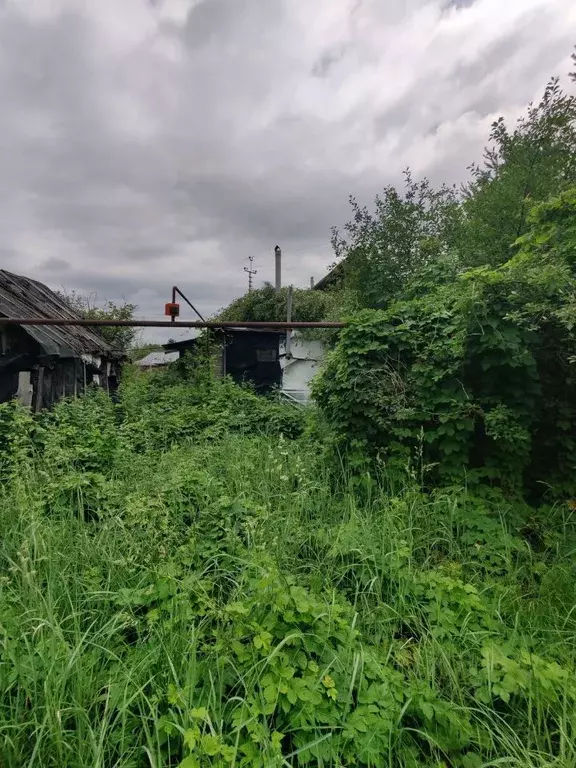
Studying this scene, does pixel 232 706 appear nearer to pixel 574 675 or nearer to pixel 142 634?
pixel 142 634

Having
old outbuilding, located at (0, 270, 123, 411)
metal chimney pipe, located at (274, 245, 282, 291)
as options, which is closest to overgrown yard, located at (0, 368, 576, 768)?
old outbuilding, located at (0, 270, 123, 411)

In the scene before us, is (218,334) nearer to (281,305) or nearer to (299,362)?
(299,362)

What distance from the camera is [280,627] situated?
5.42 feet

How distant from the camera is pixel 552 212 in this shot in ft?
9.91

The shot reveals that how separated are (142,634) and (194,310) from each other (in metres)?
8.21

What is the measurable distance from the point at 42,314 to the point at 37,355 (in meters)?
2.07

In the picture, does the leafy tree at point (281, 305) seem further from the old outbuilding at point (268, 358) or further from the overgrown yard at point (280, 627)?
the overgrown yard at point (280, 627)

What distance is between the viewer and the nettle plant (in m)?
3.07

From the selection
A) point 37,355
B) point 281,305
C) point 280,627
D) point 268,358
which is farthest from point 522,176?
point 281,305

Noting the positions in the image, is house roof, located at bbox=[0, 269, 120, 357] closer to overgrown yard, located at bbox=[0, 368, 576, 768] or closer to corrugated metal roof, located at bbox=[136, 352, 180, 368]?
overgrown yard, located at bbox=[0, 368, 576, 768]

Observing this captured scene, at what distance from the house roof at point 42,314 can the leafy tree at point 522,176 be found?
6.73m

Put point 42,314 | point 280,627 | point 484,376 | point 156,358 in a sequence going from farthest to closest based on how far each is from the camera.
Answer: point 156,358
point 42,314
point 484,376
point 280,627

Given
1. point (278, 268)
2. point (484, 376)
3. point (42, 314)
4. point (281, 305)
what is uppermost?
point (278, 268)

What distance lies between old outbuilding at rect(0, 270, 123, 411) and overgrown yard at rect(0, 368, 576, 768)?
3.33 meters
